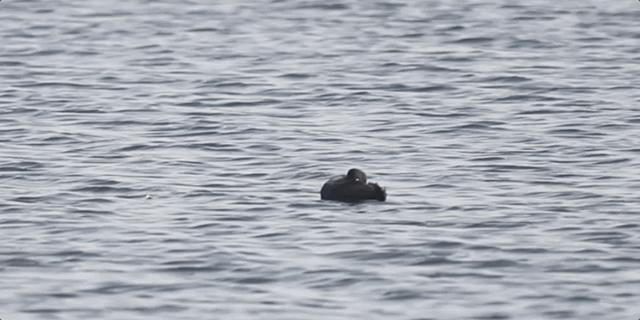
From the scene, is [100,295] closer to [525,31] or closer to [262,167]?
[262,167]

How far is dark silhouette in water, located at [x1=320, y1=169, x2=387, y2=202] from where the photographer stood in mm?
21719

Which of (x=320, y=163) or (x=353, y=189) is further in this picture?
(x=320, y=163)

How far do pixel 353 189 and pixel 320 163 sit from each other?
3310 mm

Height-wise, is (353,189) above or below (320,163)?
above

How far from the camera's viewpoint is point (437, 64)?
117 feet

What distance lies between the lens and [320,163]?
25016 mm

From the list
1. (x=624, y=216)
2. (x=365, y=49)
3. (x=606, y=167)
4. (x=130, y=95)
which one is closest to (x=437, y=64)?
(x=365, y=49)

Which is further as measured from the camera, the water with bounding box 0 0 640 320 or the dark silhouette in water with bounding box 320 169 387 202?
the dark silhouette in water with bounding box 320 169 387 202

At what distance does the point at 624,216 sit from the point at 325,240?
3.91m

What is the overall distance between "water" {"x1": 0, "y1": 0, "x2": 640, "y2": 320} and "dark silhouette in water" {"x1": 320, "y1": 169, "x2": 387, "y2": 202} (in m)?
0.15

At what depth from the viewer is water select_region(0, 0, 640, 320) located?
17.5 meters

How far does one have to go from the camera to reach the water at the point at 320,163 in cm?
1755

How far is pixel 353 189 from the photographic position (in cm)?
2175

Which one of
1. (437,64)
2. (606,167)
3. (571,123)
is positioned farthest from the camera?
(437,64)
